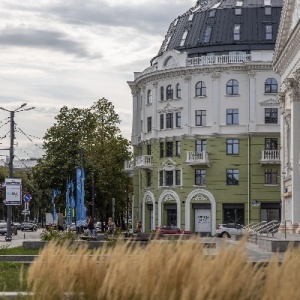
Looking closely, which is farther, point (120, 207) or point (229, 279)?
point (120, 207)

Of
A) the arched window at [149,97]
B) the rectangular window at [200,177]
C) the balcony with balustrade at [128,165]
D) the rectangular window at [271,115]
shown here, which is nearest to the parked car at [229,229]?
the rectangular window at [200,177]

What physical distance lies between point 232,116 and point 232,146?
272 centimetres

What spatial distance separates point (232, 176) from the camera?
3415 inches

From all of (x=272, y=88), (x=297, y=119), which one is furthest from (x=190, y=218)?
(x=297, y=119)

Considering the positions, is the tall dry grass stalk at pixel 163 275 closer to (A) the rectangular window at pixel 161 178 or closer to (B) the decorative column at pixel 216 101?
(B) the decorative column at pixel 216 101

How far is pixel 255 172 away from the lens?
85.8 metres

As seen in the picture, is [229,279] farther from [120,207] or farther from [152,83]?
[120,207]

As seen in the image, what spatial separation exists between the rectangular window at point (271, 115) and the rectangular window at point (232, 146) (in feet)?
10.9

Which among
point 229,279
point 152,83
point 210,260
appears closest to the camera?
point 229,279

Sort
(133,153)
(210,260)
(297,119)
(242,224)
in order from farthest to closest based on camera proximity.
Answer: (133,153) → (242,224) → (297,119) → (210,260)

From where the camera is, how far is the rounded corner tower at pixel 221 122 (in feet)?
282

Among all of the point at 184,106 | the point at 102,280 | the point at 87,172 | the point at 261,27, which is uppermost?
the point at 261,27

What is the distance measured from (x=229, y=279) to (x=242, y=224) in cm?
7525

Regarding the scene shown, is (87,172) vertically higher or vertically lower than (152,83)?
lower
